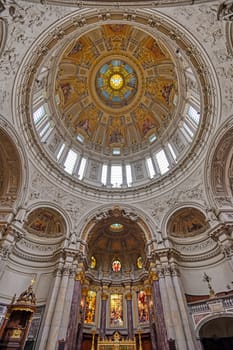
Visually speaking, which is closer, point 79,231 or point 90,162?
point 79,231

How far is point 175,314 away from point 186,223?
24.6ft

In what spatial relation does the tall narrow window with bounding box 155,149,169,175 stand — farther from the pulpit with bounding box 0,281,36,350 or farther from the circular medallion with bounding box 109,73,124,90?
the pulpit with bounding box 0,281,36,350

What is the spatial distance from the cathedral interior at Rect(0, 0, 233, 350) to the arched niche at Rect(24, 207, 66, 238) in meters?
0.10

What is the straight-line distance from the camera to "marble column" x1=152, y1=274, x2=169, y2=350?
12.1 meters

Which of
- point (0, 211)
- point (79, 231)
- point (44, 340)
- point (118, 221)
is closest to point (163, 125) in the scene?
point (118, 221)

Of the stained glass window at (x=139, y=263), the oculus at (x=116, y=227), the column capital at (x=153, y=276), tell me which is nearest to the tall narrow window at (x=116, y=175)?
the oculus at (x=116, y=227)

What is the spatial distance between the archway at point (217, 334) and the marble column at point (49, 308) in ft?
29.7

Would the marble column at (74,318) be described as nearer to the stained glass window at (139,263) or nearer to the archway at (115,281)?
the archway at (115,281)

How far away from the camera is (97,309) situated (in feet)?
60.8

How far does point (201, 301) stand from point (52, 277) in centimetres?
1016

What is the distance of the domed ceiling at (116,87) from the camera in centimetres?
2288

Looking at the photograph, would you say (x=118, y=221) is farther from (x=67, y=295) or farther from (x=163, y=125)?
(x=163, y=125)

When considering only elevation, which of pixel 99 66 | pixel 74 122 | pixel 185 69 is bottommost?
pixel 185 69

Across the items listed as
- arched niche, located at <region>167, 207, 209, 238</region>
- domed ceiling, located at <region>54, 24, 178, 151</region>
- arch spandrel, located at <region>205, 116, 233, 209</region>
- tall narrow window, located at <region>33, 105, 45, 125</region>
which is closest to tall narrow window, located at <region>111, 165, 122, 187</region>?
domed ceiling, located at <region>54, 24, 178, 151</region>
